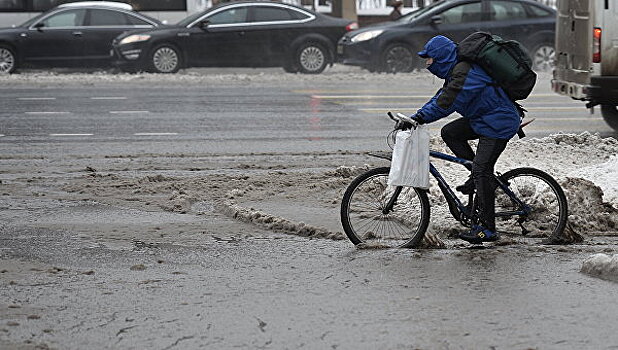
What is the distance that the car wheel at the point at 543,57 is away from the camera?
24.7 metres

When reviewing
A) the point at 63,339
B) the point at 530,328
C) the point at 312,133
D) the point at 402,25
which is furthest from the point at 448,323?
the point at 402,25

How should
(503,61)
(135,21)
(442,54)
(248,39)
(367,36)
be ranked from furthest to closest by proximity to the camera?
(135,21)
(248,39)
(367,36)
(442,54)
(503,61)

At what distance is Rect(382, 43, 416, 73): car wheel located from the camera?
24.4 m

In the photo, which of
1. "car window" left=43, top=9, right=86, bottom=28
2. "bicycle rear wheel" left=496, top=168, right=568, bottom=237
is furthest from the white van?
"car window" left=43, top=9, right=86, bottom=28

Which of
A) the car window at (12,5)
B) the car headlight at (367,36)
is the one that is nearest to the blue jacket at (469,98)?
the car headlight at (367,36)

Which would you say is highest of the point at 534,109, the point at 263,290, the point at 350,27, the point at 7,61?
the point at 350,27

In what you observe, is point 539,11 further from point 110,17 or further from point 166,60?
point 110,17

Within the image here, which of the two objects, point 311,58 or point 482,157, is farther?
point 311,58

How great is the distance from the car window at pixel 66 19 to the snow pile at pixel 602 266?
20.0 metres

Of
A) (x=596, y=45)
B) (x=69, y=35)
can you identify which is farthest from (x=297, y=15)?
(x=596, y=45)

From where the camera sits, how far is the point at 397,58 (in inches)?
968

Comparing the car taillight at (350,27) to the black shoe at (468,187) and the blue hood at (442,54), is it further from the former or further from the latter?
the blue hood at (442,54)

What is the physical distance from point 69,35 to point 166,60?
2306 millimetres

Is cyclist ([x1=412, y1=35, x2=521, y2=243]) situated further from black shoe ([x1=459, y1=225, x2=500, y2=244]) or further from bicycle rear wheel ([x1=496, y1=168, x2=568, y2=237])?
bicycle rear wheel ([x1=496, y1=168, x2=568, y2=237])
